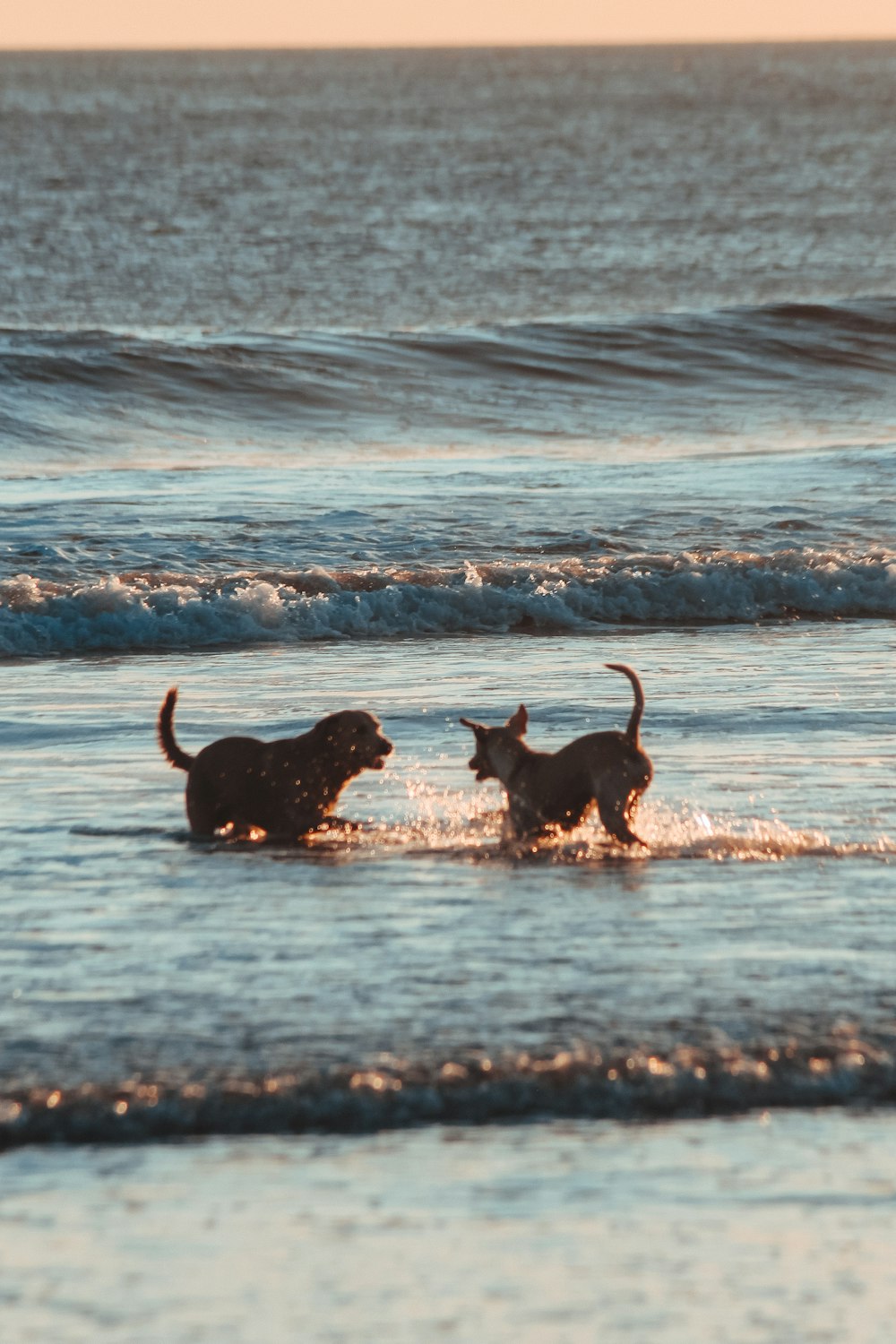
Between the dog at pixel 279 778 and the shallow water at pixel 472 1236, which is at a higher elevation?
Answer: the dog at pixel 279 778

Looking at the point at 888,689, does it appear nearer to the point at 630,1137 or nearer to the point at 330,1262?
the point at 630,1137

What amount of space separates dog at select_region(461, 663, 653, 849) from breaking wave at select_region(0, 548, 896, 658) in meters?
5.30

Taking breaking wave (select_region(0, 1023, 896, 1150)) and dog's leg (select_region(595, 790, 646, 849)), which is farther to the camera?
dog's leg (select_region(595, 790, 646, 849))

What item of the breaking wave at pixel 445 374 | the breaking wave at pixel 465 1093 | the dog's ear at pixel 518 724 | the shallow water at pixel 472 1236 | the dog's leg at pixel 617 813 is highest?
the breaking wave at pixel 445 374

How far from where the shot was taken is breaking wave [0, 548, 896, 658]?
40.5 feet

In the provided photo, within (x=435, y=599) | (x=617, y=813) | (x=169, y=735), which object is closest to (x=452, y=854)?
(x=617, y=813)

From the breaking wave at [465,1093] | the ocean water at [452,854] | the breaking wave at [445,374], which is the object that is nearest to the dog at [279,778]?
the ocean water at [452,854]

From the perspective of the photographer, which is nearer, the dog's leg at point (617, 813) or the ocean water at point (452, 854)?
the ocean water at point (452, 854)

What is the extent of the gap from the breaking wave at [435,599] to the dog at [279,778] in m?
5.13

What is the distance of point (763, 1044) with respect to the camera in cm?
477

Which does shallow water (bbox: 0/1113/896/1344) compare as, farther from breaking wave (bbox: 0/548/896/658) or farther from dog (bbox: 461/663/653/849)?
breaking wave (bbox: 0/548/896/658)

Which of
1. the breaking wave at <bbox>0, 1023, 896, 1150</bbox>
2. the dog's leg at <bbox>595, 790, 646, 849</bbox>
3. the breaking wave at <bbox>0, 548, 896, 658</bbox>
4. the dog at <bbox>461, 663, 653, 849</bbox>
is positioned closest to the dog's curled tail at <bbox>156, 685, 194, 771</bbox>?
the dog at <bbox>461, 663, 653, 849</bbox>

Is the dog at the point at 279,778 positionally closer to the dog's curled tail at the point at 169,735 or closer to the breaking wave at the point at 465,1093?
the dog's curled tail at the point at 169,735

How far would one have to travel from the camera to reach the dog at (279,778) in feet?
23.1
